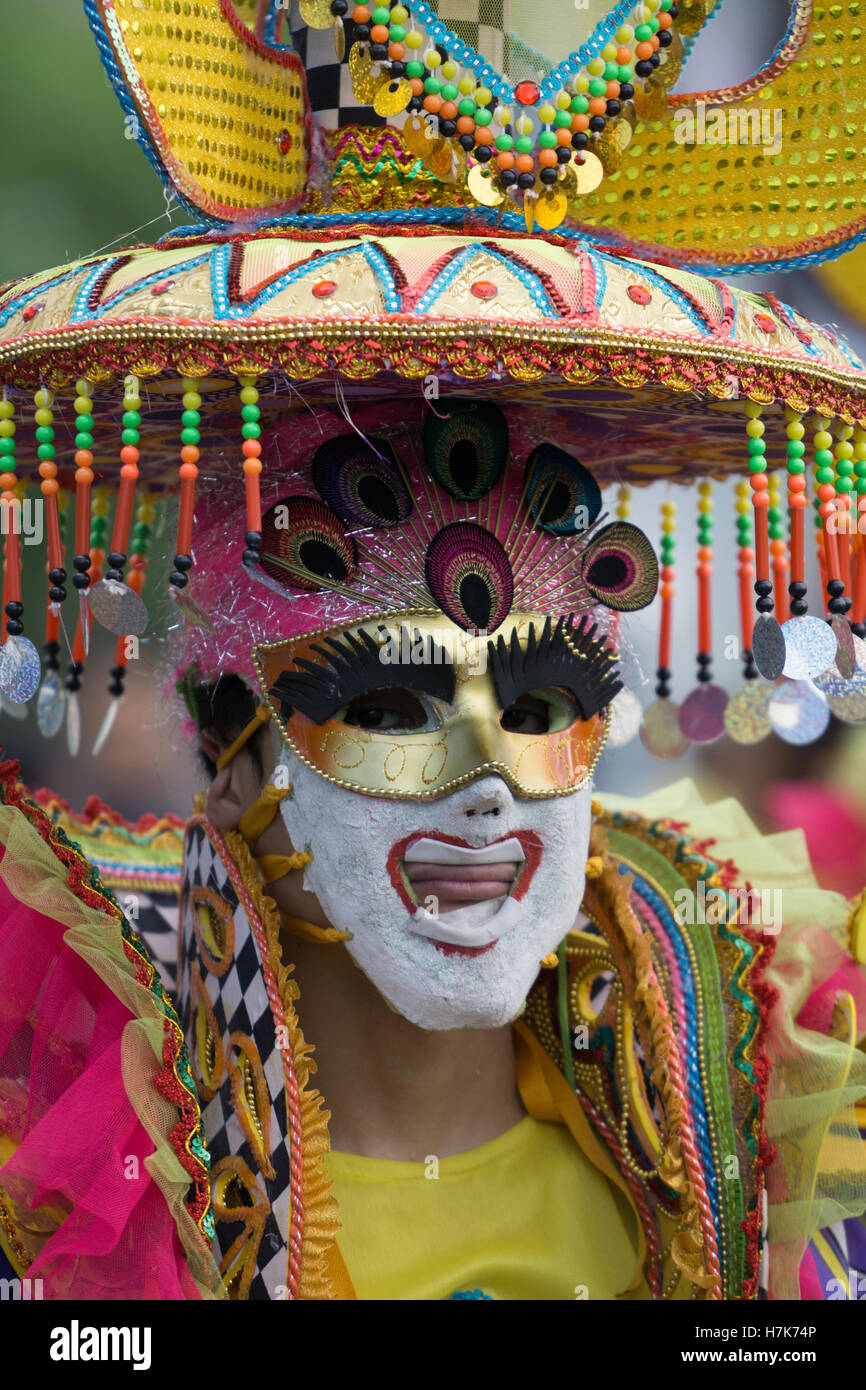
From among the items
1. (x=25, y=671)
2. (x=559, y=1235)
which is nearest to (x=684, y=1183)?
(x=559, y=1235)

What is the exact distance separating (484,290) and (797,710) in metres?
1.54

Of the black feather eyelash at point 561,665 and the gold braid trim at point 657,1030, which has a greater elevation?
the black feather eyelash at point 561,665

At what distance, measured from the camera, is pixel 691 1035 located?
2078 millimetres

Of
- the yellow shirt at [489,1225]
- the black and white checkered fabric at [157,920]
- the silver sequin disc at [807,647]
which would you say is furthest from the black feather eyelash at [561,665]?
the black and white checkered fabric at [157,920]

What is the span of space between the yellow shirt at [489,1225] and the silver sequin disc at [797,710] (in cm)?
104

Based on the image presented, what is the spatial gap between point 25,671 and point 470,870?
585 mm

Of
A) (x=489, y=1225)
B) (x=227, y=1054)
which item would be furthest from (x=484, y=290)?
(x=489, y=1225)

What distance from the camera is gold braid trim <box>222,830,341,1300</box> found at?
170 centimetres

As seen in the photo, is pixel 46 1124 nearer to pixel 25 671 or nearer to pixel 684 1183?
pixel 25 671

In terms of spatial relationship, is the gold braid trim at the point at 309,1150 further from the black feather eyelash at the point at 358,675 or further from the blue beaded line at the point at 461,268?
the blue beaded line at the point at 461,268

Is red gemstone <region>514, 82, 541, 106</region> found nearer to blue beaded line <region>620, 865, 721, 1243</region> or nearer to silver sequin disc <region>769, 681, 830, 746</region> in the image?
blue beaded line <region>620, 865, 721, 1243</region>

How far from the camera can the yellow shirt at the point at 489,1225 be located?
1870mm

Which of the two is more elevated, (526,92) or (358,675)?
(526,92)

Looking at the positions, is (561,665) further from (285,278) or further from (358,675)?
(285,278)
